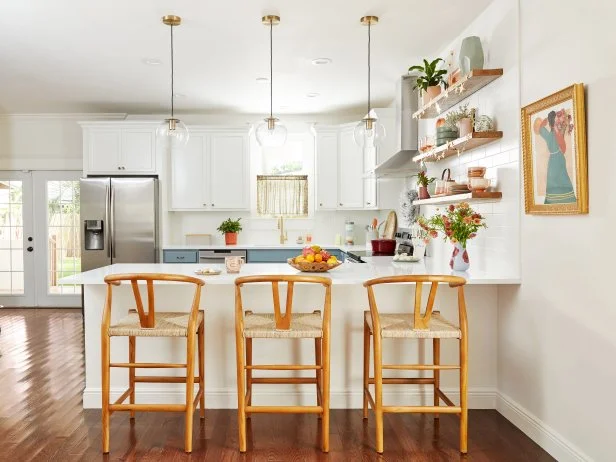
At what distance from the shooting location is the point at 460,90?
350cm

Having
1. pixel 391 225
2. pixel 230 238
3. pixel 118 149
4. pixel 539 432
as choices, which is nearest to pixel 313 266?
pixel 539 432

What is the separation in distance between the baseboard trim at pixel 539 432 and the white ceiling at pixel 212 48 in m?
2.52

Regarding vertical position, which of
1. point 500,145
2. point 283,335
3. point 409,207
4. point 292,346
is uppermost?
point 500,145

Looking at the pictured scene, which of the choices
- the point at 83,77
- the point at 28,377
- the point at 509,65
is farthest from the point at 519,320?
the point at 83,77

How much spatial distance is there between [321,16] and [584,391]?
110 inches

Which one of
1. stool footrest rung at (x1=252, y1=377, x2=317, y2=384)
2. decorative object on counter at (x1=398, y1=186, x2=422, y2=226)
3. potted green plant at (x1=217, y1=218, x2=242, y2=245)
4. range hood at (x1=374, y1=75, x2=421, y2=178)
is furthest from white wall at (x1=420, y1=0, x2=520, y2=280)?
potted green plant at (x1=217, y1=218, x2=242, y2=245)

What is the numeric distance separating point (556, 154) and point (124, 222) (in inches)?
194

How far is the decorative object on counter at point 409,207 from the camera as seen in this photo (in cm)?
551

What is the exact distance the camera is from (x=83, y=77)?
5.29 metres

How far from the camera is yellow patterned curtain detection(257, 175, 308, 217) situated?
700 centimetres

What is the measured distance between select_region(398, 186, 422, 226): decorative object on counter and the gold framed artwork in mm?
2503

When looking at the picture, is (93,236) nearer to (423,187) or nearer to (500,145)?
A: (423,187)

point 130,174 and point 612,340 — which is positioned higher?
point 130,174

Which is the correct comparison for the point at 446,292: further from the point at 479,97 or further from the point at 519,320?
the point at 479,97
